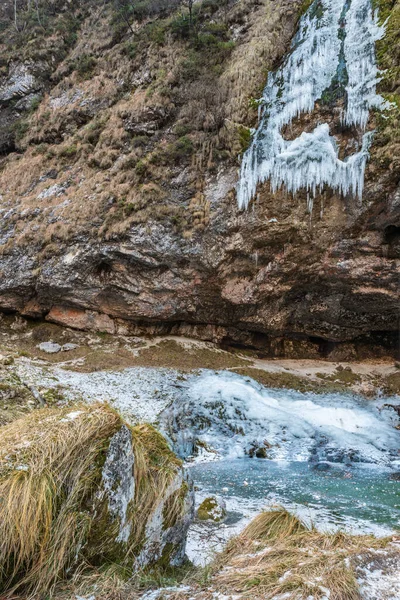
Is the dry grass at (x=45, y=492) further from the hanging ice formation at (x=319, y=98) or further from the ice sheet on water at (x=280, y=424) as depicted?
the hanging ice formation at (x=319, y=98)

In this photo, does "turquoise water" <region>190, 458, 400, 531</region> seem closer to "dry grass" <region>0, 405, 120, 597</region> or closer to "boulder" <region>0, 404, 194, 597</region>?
"boulder" <region>0, 404, 194, 597</region>

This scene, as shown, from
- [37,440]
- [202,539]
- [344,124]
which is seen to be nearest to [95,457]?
[37,440]

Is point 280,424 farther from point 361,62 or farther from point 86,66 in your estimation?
point 86,66

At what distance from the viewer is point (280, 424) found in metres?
11.1

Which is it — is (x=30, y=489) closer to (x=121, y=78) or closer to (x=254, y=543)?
(x=254, y=543)

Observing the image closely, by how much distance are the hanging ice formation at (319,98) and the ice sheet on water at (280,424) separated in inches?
305

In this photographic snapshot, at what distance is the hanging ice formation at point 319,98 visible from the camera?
14516 millimetres

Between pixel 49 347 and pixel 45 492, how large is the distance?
15024 millimetres

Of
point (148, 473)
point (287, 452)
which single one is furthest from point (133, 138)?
point (148, 473)

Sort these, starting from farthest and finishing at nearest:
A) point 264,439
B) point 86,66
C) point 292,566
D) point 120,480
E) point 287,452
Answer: point 86,66 < point 264,439 < point 287,452 < point 120,480 < point 292,566

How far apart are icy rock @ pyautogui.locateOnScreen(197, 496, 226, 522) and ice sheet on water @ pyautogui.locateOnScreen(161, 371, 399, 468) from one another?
399 cm

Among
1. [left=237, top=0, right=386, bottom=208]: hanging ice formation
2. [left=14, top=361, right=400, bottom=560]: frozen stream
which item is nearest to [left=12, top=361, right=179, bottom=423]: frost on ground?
[left=14, top=361, right=400, bottom=560]: frozen stream

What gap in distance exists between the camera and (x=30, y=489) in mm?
2529

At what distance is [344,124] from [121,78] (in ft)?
46.4
